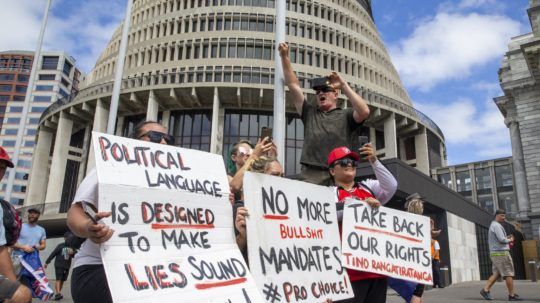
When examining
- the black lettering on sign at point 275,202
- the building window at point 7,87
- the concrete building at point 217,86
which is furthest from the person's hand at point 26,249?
the building window at point 7,87

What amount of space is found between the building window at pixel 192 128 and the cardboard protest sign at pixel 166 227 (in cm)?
3681

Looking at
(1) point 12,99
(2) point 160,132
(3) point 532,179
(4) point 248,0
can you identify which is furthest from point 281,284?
(1) point 12,99

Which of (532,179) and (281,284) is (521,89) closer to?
(532,179)

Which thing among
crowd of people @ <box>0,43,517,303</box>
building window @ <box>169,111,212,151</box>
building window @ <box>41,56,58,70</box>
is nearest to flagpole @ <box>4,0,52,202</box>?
crowd of people @ <box>0,43,517,303</box>

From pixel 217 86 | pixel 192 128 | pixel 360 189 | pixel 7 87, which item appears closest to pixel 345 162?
pixel 360 189

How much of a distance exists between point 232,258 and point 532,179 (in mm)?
42545

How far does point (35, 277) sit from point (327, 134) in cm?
475

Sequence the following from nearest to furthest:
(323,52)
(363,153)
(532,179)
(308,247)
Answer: (308,247) < (363,153) < (532,179) < (323,52)

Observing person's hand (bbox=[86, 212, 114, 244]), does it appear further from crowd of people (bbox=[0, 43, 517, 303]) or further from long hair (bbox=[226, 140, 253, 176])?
long hair (bbox=[226, 140, 253, 176])

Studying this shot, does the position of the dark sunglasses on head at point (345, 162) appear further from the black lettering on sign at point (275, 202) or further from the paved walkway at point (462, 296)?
the paved walkway at point (462, 296)

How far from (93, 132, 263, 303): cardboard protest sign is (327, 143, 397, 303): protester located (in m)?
0.98

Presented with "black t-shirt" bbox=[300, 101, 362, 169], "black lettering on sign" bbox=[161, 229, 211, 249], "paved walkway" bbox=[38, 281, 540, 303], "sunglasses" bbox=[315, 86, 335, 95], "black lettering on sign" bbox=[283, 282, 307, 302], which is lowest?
"paved walkway" bbox=[38, 281, 540, 303]

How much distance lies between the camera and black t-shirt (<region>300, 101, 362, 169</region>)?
12.5 ft

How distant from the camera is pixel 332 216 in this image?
3336 millimetres
